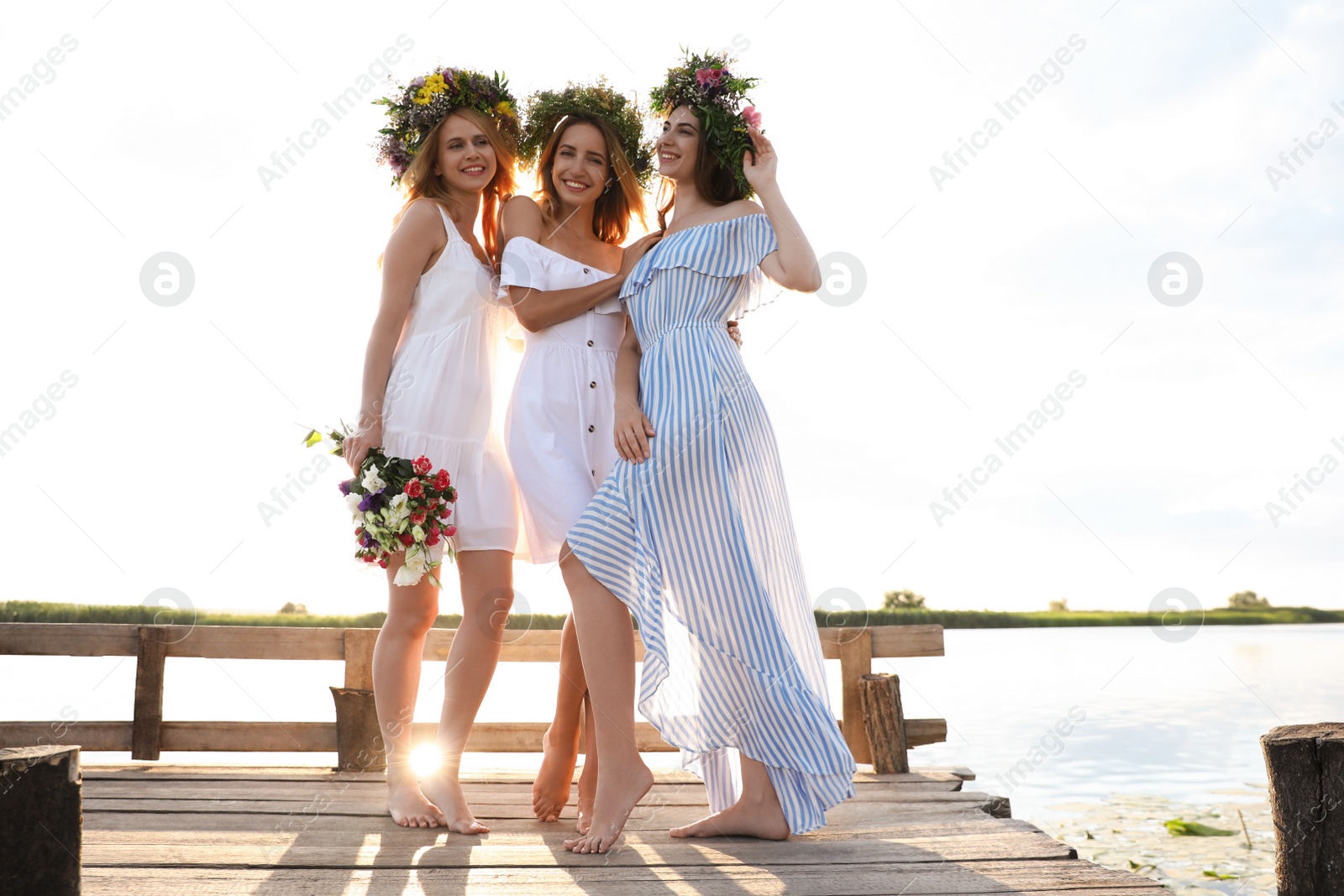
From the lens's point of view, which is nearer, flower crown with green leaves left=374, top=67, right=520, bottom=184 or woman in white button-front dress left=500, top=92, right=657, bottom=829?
woman in white button-front dress left=500, top=92, right=657, bottom=829

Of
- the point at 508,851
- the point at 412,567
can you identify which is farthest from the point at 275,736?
the point at 508,851

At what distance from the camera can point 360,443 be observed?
114 inches

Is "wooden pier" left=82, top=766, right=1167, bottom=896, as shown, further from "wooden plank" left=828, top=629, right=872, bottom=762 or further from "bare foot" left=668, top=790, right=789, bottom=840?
"wooden plank" left=828, top=629, right=872, bottom=762

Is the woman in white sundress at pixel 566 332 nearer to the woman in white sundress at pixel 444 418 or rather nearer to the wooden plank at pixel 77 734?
→ the woman in white sundress at pixel 444 418

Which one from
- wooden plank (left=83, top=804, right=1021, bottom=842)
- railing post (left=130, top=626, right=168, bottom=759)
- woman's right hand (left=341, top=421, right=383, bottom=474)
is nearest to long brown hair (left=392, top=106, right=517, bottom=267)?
woman's right hand (left=341, top=421, right=383, bottom=474)

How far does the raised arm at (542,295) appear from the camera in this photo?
2.90 m

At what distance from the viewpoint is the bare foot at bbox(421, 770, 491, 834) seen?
106 inches

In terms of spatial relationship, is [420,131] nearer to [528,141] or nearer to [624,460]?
[528,141]

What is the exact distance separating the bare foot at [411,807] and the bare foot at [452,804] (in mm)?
26

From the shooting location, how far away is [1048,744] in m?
3.44

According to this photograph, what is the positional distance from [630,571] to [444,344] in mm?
977

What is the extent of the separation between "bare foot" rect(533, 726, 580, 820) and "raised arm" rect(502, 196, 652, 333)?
4.34 ft

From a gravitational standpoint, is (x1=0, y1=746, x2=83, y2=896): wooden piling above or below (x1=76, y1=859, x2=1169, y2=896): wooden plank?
above

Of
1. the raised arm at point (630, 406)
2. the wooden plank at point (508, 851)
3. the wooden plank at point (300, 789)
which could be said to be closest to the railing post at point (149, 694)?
the wooden plank at point (300, 789)
